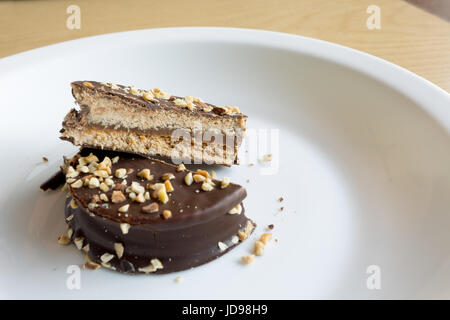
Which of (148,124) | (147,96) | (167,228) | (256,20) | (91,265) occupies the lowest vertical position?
(91,265)

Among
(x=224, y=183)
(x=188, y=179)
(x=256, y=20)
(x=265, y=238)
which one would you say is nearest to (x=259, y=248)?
(x=265, y=238)

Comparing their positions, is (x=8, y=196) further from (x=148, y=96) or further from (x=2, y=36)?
(x=2, y=36)

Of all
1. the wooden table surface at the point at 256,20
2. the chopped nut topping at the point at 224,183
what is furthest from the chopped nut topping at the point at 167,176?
the wooden table surface at the point at 256,20

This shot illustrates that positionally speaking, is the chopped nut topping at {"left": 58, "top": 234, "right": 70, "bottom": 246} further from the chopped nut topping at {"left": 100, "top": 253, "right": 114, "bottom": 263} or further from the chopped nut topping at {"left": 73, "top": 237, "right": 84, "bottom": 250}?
the chopped nut topping at {"left": 100, "top": 253, "right": 114, "bottom": 263}

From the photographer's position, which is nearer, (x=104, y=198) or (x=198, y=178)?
(x=104, y=198)

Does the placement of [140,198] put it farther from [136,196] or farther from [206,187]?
[206,187]

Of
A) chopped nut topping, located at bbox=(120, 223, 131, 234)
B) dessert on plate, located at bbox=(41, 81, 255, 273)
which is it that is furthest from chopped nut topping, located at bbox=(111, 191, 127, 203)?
chopped nut topping, located at bbox=(120, 223, 131, 234)

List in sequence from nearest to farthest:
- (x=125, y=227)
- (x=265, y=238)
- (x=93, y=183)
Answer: (x=125, y=227) < (x=93, y=183) < (x=265, y=238)

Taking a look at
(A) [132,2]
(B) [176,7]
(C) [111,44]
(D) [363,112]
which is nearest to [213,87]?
(C) [111,44]
